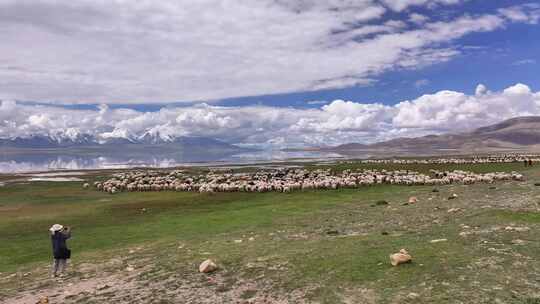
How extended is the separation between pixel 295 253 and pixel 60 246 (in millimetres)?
9839

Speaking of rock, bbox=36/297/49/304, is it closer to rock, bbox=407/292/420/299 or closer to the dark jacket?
the dark jacket

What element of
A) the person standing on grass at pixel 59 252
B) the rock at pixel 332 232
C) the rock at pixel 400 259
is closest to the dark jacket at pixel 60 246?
the person standing on grass at pixel 59 252

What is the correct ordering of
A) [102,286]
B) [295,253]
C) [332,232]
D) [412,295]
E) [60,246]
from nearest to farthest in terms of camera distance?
[412,295], [102,286], [295,253], [60,246], [332,232]

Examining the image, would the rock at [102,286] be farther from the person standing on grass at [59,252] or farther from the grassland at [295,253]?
the person standing on grass at [59,252]

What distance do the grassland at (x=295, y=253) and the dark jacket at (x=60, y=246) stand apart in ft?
3.47

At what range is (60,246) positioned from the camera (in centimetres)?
1750

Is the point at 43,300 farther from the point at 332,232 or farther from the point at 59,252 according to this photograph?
the point at 332,232

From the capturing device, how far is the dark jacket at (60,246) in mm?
17297

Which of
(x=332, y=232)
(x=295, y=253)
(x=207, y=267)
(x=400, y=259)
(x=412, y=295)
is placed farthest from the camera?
(x=332, y=232)

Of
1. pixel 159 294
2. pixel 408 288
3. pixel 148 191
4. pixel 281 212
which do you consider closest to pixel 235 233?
pixel 281 212

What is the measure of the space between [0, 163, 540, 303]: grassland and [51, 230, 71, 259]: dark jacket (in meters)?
1.06

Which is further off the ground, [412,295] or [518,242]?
[518,242]

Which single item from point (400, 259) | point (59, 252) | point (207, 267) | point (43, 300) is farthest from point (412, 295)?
point (59, 252)

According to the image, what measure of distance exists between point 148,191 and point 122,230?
2772cm
